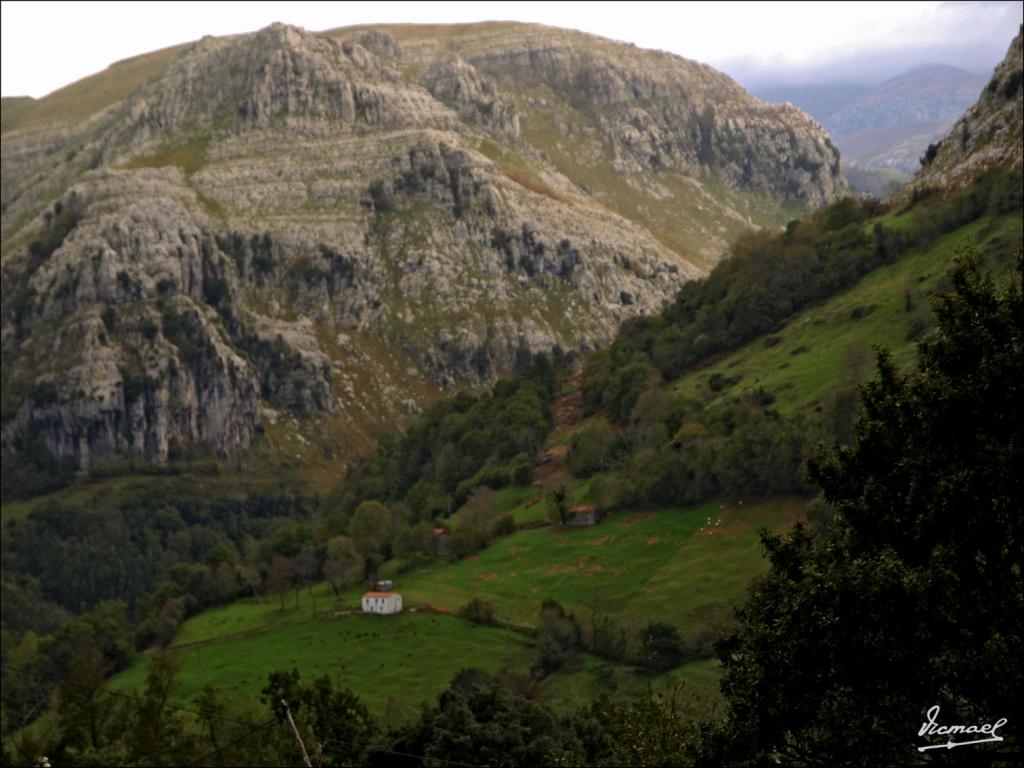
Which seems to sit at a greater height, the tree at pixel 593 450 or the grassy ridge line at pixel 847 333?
the grassy ridge line at pixel 847 333

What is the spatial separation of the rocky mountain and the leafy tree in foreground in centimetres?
16419

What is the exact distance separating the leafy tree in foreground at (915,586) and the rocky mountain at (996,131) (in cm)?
16419

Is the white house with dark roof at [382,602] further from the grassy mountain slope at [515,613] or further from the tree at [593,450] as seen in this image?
the tree at [593,450]

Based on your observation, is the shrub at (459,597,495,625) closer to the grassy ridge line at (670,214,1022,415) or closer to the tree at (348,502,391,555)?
the tree at (348,502,391,555)

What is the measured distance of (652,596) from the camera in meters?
123

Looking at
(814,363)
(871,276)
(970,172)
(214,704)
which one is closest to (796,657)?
(214,704)

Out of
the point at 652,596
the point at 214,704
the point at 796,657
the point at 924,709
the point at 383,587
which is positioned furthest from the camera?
the point at 383,587

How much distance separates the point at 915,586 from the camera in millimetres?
26719

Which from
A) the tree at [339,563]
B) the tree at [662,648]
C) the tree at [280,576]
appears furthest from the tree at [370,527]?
the tree at [662,648]

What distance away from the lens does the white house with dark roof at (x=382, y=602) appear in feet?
461

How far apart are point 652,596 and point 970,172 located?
111 m

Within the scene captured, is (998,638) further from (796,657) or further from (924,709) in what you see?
(796,657)

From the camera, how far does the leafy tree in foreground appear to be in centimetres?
2655

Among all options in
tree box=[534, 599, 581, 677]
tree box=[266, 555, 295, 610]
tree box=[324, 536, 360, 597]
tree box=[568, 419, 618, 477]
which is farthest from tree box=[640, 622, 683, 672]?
tree box=[266, 555, 295, 610]
